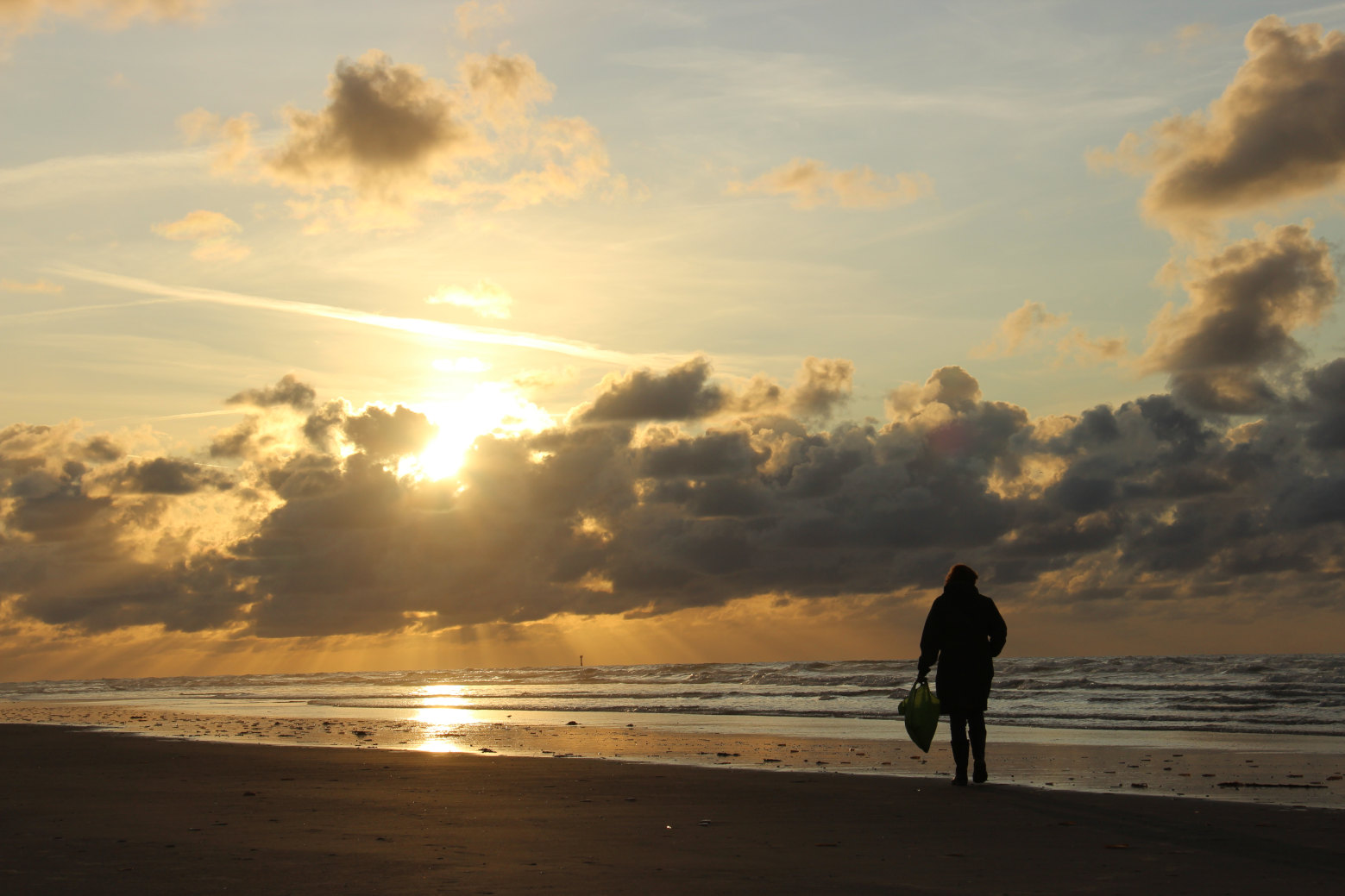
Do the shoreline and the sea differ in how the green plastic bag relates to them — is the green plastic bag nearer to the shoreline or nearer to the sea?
the shoreline

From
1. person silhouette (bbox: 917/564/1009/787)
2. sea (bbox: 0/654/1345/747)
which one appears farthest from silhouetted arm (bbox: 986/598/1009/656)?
sea (bbox: 0/654/1345/747)

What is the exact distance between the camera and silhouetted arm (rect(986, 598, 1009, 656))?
457 inches

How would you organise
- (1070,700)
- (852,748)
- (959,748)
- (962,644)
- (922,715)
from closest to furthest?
(959,748) < (962,644) < (922,715) < (852,748) < (1070,700)

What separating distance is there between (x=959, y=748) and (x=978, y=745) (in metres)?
0.21

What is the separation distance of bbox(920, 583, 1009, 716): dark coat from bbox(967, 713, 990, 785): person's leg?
0.31ft

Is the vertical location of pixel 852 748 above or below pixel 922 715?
below

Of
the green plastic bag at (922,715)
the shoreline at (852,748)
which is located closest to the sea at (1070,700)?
the shoreline at (852,748)

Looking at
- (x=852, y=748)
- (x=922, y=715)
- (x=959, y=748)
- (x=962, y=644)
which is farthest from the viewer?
(x=852, y=748)

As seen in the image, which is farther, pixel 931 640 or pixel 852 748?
pixel 852 748

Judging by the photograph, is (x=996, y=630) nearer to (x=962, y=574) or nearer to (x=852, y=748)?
(x=962, y=574)

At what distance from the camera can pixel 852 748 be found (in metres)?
17.6

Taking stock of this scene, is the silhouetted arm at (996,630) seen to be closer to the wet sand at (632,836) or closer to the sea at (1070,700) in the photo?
the wet sand at (632,836)

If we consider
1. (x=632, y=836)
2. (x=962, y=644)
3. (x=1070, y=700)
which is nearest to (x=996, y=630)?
(x=962, y=644)

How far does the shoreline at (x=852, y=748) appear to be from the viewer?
11891 mm
